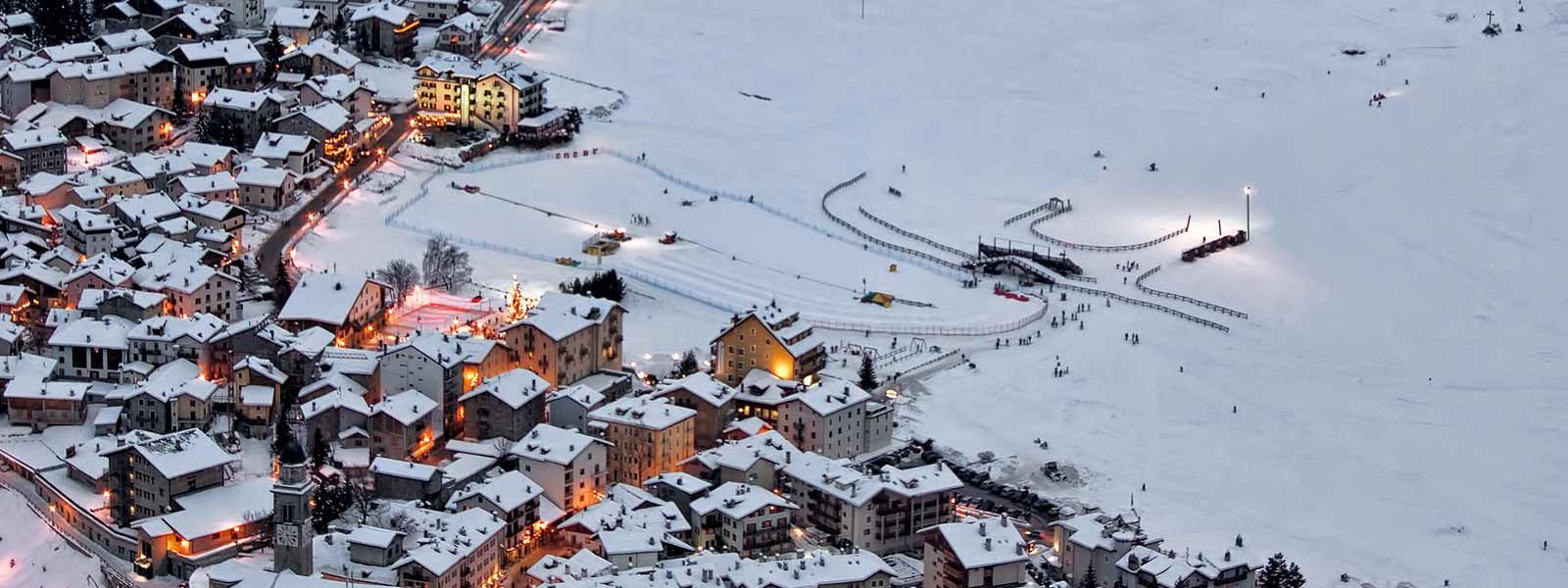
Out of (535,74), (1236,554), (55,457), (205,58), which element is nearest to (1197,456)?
(1236,554)

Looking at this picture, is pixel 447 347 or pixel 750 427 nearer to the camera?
pixel 750 427

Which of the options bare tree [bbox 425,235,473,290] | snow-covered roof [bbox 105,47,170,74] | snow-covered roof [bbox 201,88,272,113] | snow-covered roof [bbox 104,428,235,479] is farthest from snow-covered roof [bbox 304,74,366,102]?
snow-covered roof [bbox 104,428,235,479]

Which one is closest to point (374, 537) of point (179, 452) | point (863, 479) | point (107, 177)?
point (179, 452)

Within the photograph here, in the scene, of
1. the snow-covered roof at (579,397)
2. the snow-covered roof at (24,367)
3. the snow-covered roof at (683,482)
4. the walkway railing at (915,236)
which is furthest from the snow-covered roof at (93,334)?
the walkway railing at (915,236)

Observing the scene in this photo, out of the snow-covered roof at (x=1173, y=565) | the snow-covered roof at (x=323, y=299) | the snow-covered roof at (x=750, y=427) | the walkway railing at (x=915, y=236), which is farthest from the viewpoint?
the walkway railing at (x=915, y=236)

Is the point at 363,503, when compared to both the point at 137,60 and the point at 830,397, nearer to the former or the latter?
the point at 830,397

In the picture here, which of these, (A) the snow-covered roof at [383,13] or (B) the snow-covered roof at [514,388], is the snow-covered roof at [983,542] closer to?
(B) the snow-covered roof at [514,388]
